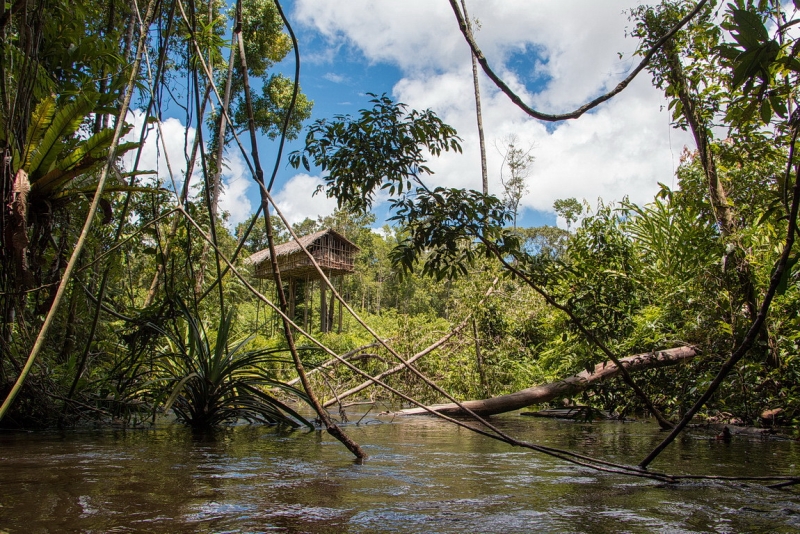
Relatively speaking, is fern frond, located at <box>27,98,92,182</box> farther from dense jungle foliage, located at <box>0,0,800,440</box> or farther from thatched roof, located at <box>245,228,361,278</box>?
thatched roof, located at <box>245,228,361,278</box>

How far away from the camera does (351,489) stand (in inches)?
78.6

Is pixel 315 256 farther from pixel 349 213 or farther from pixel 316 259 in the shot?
pixel 349 213

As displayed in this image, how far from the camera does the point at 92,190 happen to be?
351cm

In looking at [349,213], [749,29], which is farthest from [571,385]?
[749,29]

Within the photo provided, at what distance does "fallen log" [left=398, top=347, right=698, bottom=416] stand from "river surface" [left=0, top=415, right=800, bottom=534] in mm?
2177

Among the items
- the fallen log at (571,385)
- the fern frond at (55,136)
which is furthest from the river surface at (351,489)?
the fallen log at (571,385)

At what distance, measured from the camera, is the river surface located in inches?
59.7

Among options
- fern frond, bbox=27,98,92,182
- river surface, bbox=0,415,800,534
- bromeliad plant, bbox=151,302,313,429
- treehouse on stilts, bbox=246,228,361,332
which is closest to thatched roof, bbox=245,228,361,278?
treehouse on stilts, bbox=246,228,361,332

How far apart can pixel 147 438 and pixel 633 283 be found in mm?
4707

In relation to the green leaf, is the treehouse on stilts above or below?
above

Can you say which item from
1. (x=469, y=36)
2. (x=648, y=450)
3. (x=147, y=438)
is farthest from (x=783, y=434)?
(x=147, y=438)

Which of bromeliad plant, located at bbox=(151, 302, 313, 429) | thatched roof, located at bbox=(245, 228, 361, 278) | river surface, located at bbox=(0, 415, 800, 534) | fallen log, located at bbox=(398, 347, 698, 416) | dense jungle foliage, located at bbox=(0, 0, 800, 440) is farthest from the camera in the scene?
thatched roof, located at bbox=(245, 228, 361, 278)

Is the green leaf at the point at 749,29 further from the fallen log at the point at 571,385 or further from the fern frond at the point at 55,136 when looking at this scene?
the fallen log at the point at 571,385

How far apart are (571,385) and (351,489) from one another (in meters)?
4.66
